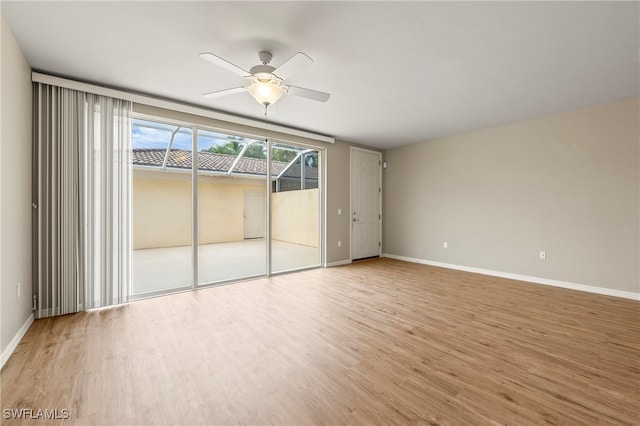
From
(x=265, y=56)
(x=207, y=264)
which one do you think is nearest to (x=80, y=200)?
(x=207, y=264)

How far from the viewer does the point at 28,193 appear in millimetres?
2738

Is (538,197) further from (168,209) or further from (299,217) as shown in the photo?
(168,209)

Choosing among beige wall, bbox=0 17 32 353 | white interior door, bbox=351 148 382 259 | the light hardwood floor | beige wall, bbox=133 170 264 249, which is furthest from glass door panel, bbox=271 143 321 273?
beige wall, bbox=0 17 32 353

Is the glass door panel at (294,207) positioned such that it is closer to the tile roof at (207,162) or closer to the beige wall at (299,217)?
the beige wall at (299,217)

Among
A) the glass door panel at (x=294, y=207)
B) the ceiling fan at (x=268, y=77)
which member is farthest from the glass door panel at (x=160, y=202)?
the ceiling fan at (x=268, y=77)

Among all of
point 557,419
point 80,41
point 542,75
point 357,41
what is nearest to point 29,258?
point 80,41

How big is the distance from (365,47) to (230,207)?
3683 millimetres

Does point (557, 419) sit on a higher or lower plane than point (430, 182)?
lower

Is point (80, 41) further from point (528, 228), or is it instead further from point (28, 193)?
point (528, 228)

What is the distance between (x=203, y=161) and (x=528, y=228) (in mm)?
5437

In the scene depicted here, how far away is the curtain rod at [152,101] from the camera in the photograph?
2889 millimetres

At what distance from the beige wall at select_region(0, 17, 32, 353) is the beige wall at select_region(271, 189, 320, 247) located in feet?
11.2

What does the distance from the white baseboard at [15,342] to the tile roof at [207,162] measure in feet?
6.78

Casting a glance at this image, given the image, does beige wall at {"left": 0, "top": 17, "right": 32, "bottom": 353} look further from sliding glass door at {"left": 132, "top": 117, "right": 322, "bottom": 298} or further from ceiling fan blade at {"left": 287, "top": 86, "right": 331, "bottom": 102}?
ceiling fan blade at {"left": 287, "top": 86, "right": 331, "bottom": 102}
